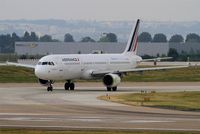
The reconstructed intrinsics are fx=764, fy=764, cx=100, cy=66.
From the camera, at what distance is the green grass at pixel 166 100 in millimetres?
48844

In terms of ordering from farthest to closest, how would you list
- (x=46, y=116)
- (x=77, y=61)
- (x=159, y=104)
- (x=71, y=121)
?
(x=77, y=61) < (x=159, y=104) < (x=46, y=116) < (x=71, y=121)

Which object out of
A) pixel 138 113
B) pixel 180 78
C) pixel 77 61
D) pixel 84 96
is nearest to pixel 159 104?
pixel 138 113

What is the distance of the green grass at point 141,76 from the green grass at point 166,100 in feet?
109

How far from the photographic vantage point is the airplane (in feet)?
232

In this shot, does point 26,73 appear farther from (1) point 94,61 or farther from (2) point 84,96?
(2) point 84,96

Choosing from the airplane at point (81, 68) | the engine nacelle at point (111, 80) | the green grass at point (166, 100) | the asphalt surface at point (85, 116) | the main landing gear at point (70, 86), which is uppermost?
the airplane at point (81, 68)

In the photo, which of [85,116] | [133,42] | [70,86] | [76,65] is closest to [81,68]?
[76,65]

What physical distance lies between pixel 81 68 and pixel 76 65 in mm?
877

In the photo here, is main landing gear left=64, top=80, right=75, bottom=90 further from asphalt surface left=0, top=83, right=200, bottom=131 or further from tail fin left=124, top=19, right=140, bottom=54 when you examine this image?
asphalt surface left=0, top=83, right=200, bottom=131

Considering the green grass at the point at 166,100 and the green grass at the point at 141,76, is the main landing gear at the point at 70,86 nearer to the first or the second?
the green grass at the point at 166,100

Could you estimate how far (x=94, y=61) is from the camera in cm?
7562

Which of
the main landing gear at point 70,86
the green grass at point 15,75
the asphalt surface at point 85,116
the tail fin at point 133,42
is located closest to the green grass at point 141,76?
the green grass at point 15,75

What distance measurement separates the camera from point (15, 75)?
98.3 meters

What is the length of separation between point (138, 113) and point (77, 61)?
100 ft
